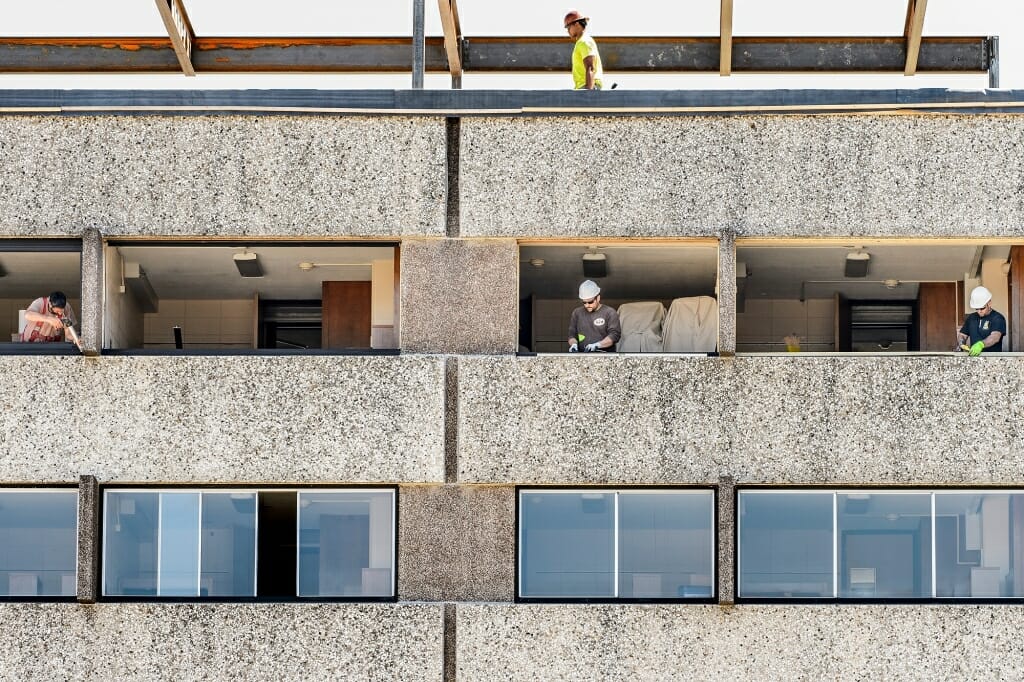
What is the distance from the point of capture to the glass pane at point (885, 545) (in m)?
18.9

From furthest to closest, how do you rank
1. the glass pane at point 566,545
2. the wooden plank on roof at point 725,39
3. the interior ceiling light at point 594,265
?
the wooden plank on roof at point 725,39 → the interior ceiling light at point 594,265 → the glass pane at point 566,545

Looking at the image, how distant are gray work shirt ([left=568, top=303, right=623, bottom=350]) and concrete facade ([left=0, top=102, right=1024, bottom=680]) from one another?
819mm

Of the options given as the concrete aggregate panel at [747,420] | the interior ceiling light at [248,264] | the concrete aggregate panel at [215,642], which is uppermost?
the interior ceiling light at [248,264]

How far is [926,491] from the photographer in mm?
18875

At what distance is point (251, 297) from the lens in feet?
73.8

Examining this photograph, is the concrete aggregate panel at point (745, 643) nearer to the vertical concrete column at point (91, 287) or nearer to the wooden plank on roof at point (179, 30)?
the vertical concrete column at point (91, 287)

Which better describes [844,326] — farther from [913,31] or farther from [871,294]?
[913,31]

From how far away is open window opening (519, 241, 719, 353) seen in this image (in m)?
20.0

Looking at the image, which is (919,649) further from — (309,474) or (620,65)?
(620,65)

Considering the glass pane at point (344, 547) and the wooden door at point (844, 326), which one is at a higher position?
the wooden door at point (844, 326)

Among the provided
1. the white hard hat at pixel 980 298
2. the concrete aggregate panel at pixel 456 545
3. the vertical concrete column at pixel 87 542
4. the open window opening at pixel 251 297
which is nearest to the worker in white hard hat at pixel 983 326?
the white hard hat at pixel 980 298

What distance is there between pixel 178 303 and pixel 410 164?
4581 mm

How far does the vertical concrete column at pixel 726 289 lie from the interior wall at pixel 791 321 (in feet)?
12.7

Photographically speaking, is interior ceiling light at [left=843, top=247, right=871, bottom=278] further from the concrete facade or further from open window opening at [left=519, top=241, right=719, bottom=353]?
open window opening at [left=519, top=241, right=719, bottom=353]
